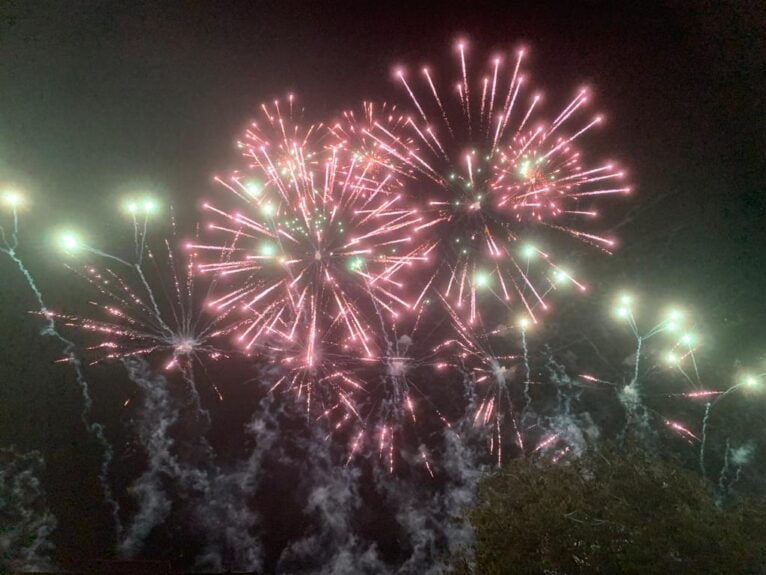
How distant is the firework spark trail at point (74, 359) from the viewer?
64.4 ft

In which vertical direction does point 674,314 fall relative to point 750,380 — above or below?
above

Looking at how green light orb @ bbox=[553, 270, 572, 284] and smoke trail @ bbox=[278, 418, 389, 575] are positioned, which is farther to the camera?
green light orb @ bbox=[553, 270, 572, 284]

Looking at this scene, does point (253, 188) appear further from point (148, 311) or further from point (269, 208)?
point (148, 311)

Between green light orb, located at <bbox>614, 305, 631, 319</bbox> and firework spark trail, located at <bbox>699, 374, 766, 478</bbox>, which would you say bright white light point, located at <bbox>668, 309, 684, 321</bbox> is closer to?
green light orb, located at <bbox>614, 305, 631, 319</bbox>

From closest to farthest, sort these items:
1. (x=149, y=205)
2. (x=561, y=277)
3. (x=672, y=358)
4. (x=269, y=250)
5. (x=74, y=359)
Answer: (x=269, y=250) → (x=149, y=205) → (x=74, y=359) → (x=672, y=358) → (x=561, y=277)

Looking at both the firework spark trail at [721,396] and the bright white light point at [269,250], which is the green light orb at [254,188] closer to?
the bright white light point at [269,250]

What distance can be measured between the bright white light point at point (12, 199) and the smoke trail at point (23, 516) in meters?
10.6

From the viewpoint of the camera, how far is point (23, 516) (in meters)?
19.1

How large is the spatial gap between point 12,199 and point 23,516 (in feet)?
44.2

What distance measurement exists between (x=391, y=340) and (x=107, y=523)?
48.4ft

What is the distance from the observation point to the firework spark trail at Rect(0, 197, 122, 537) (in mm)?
19625

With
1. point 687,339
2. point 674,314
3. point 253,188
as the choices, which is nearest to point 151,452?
point 253,188

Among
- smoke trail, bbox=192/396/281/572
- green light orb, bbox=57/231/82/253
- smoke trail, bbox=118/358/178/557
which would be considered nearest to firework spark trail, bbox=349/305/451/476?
smoke trail, bbox=192/396/281/572

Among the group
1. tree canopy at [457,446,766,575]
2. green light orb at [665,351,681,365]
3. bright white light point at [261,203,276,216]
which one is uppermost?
bright white light point at [261,203,276,216]
